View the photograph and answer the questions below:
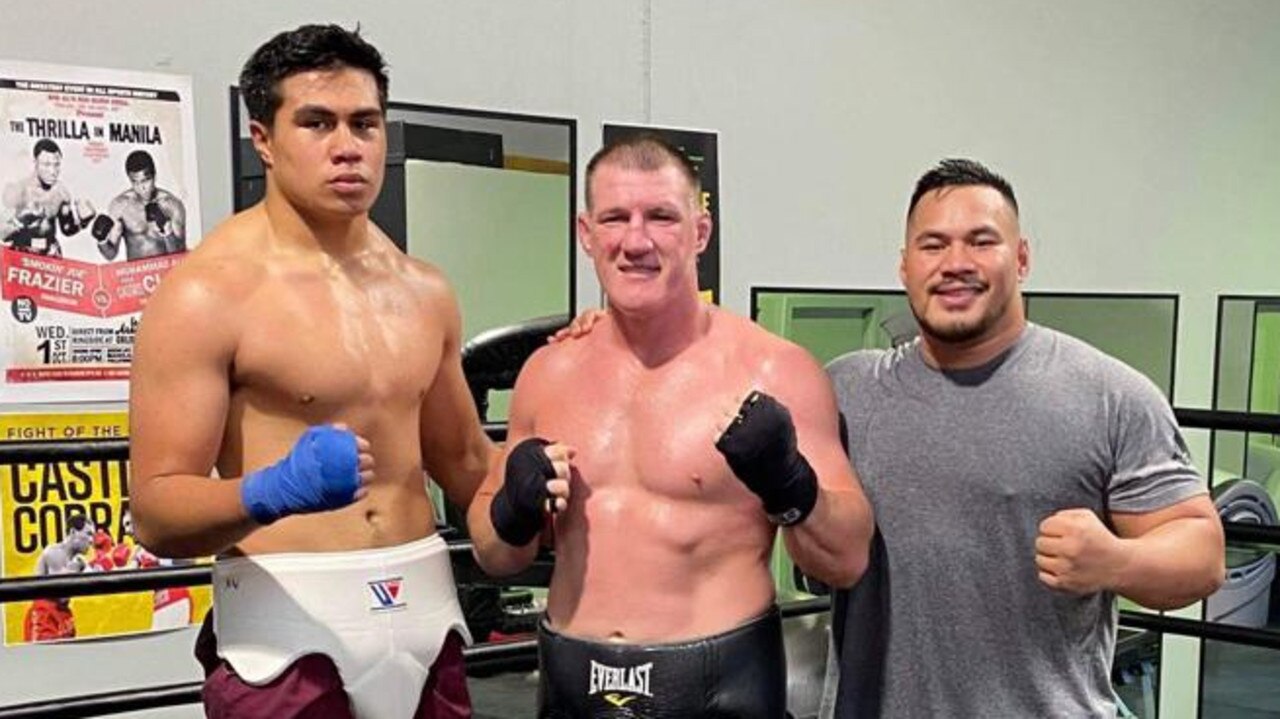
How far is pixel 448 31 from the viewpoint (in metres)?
2.94

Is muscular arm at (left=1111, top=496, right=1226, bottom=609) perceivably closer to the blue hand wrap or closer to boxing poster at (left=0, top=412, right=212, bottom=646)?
the blue hand wrap

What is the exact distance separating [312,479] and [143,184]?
134cm

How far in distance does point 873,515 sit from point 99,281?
1.61 meters

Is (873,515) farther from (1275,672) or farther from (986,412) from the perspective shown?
(1275,672)

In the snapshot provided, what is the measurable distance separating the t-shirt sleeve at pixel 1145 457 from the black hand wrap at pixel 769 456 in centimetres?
43

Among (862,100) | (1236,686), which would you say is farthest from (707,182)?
(1236,686)

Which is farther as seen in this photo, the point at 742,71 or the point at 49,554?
the point at 742,71

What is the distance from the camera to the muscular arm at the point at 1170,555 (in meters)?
1.61

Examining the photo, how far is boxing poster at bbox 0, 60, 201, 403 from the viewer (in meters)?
2.40

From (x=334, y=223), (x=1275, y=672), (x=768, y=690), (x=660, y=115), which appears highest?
(x=660, y=115)

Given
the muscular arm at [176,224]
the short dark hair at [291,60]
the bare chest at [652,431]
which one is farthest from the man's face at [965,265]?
the muscular arm at [176,224]

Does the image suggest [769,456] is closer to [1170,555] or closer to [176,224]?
[1170,555]

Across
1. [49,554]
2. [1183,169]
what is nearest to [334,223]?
[49,554]

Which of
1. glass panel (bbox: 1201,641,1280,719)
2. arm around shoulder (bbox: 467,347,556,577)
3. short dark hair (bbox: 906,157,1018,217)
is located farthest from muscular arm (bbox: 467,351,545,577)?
glass panel (bbox: 1201,641,1280,719)
